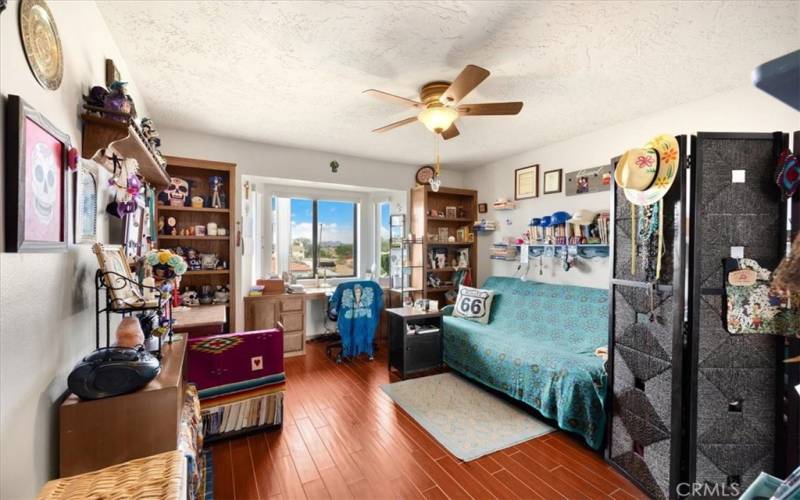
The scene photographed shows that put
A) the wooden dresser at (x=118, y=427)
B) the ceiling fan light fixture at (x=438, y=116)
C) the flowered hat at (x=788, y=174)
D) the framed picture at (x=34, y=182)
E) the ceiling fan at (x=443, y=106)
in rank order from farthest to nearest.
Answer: the ceiling fan light fixture at (x=438, y=116) < the ceiling fan at (x=443, y=106) < the flowered hat at (x=788, y=174) < the wooden dresser at (x=118, y=427) < the framed picture at (x=34, y=182)

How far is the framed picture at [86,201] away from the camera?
1237 millimetres

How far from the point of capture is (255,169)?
3.66m

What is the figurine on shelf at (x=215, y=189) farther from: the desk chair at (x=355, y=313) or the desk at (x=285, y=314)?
the desk chair at (x=355, y=313)

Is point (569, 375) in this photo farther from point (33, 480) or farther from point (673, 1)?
point (33, 480)

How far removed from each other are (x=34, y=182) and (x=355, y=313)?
301 centimetres

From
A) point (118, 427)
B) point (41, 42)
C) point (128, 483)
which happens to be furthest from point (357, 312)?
point (41, 42)

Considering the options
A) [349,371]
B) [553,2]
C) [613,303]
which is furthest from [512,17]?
[349,371]

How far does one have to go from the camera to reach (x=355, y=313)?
12.3ft

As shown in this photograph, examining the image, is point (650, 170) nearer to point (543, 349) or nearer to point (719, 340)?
point (719, 340)

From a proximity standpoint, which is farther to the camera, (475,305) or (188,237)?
(475,305)

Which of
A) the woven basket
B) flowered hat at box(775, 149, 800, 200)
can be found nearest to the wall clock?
flowered hat at box(775, 149, 800, 200)

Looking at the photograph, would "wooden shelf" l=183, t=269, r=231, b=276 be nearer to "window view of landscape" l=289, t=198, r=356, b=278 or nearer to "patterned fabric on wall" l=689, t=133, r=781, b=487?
"window view of landscape" l=289, t=198, r=356, b=278

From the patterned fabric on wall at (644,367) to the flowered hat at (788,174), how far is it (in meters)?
0.41

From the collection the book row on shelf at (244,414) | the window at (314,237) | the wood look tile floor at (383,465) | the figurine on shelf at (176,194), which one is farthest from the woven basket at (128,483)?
the window at (314,237)
